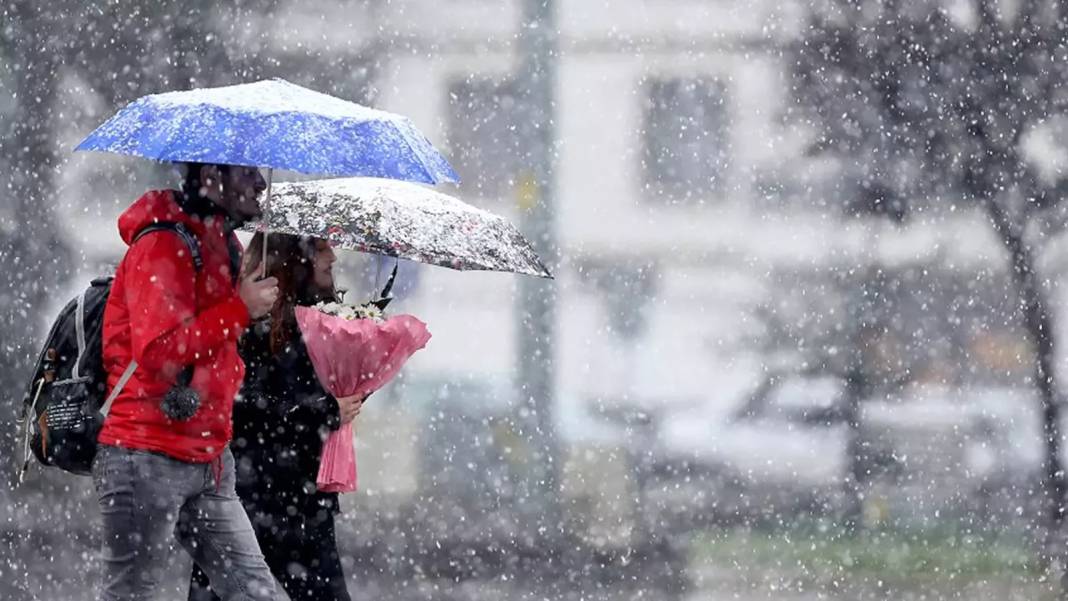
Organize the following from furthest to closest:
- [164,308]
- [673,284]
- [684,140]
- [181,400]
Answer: [673,284]
[684,140]
[181,400]
[164,308]

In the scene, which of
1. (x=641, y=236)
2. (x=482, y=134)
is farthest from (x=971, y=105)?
(x=641, y=236)

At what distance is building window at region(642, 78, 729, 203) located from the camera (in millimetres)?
14984

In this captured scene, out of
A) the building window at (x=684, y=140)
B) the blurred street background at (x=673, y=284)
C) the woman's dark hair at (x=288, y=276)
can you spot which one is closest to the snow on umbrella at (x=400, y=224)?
the woman's dark hair at (x=288, y=276)

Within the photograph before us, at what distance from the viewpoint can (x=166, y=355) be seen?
426 centimetres

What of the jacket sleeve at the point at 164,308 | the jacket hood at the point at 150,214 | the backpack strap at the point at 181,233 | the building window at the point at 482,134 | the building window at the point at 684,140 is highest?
the building window at the point at 684,140

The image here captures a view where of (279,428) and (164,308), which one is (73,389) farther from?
(279,428)

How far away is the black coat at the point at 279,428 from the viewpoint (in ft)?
17.0

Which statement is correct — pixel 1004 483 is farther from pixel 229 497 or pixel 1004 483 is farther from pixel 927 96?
pixel 229 497

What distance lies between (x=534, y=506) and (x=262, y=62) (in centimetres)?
360

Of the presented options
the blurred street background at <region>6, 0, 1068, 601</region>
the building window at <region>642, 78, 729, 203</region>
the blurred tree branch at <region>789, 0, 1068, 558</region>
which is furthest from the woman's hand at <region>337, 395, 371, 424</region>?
the building window at <region>642, 78, 729, 203</region>

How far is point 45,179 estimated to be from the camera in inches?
498

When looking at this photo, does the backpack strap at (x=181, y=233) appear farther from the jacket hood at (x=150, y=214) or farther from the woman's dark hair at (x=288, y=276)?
the woman's dark hair at (x=288, y=276)

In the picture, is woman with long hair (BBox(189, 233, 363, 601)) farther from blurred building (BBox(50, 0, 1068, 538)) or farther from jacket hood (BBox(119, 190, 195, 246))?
blurred building (BBox(50, 0, 1068, 538))

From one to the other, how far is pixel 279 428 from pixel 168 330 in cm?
99
